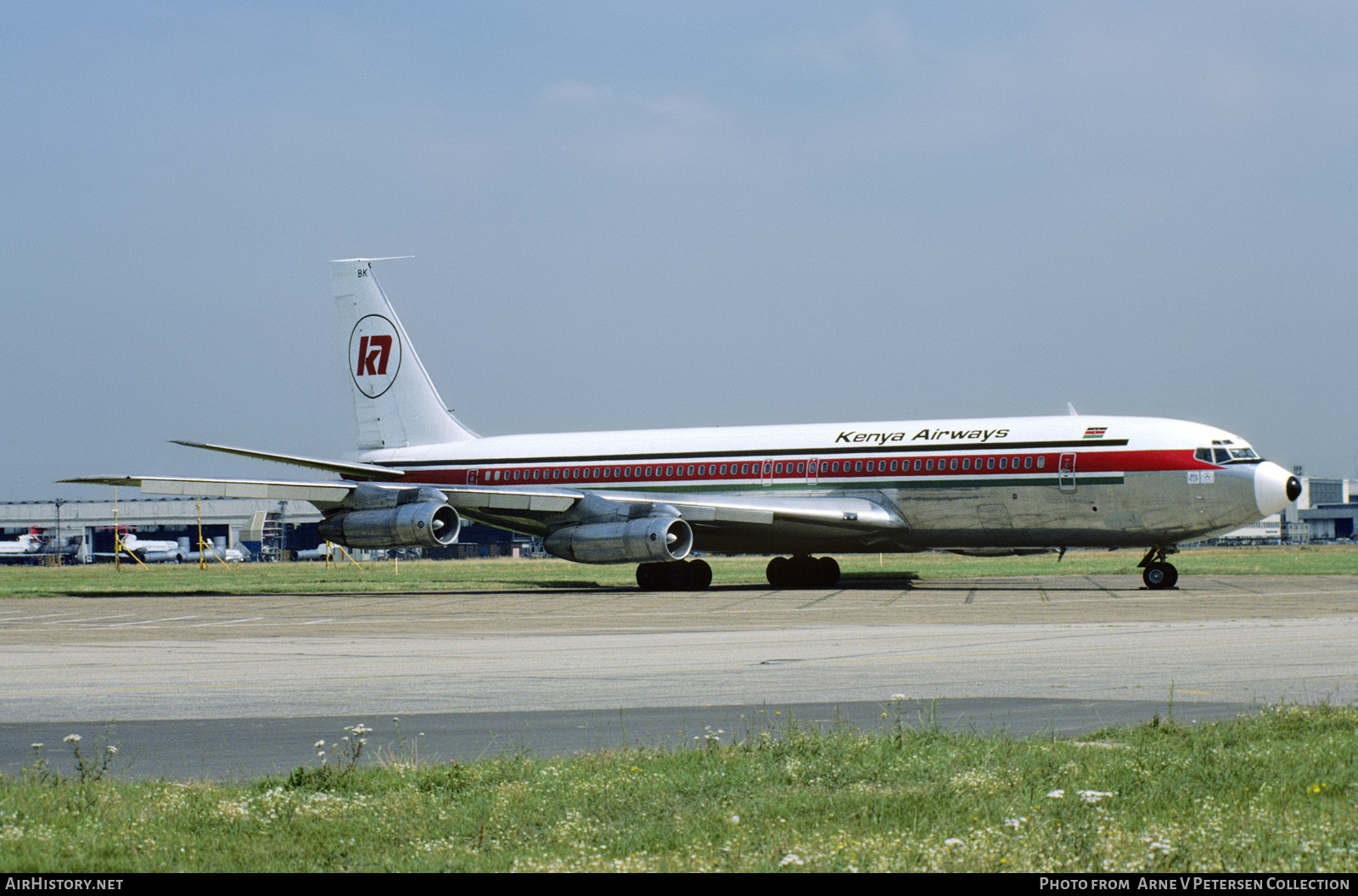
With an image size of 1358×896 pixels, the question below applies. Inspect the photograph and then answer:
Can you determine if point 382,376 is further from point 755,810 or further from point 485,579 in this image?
point 755,810

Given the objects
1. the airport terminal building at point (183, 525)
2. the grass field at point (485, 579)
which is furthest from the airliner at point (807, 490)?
the airport terminal building at point (183, 525)

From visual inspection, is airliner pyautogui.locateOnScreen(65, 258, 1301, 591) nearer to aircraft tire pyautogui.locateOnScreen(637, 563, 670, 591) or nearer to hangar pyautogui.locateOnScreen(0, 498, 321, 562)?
aircraft tire pyautogui.locateOnScreen(637, 563, 670, 591)

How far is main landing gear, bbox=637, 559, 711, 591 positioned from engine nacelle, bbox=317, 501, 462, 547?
18.6 ft

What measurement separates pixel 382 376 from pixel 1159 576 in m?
25.9

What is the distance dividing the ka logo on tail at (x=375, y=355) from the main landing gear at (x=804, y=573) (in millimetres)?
14786

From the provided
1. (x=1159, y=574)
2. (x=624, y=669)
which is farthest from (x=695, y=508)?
(x=624, y=669)

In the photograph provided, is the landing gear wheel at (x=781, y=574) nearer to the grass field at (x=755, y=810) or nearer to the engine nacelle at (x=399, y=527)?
the engine nacelle at (x=399, y=527)

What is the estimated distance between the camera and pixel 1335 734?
9414 mm

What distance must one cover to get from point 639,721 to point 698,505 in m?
26.5

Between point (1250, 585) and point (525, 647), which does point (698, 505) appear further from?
point (525, 647)

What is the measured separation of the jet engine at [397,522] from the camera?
3784cm

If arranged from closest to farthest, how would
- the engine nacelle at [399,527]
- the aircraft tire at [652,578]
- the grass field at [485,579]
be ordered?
the engine nacelle at [399,527]
the aircraft tire at [652,578]
the grass field at [485,579]

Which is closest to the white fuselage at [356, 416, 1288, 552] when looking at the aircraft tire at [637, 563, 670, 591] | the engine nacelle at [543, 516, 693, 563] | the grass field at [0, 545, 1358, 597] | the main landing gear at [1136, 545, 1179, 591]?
the main landing gear at [1136, 545, 1179, 591]
